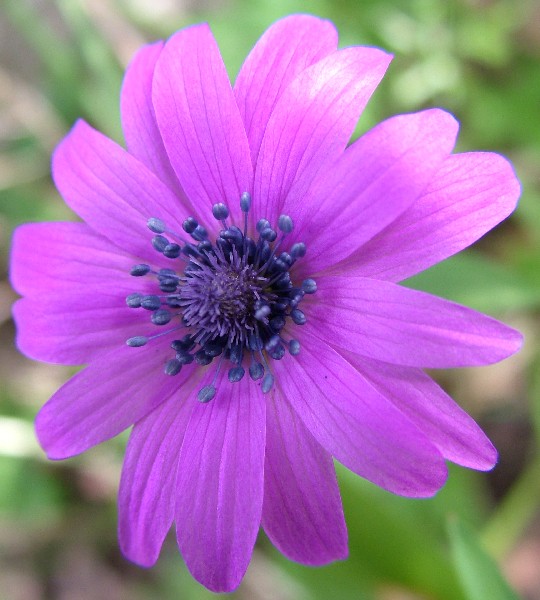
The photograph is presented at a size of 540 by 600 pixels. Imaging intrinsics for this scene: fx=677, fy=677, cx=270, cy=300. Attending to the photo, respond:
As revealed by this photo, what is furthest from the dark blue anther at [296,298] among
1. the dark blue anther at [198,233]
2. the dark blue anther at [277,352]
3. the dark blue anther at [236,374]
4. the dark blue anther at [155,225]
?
the dark blue anther at [155,225]

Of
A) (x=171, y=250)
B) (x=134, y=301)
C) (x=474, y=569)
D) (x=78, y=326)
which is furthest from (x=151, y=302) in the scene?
(x=474, y=569)

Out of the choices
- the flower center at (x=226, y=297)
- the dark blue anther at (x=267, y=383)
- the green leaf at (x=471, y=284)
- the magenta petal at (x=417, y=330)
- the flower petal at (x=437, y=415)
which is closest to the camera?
the magenta petal at (x=417, y=330)

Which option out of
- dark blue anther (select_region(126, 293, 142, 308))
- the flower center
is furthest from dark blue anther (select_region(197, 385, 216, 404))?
dark blue anther (select_region(126, 293, 142, 308))

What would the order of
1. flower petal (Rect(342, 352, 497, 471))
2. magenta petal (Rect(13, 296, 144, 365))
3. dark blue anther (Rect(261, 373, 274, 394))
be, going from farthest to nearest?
magenta petal (Rect(13, 296, 144, 365)) → dark blue anther (Rect(261, 373, 274, 394)) → flower petal (Rect(342, 352, 497, 471))

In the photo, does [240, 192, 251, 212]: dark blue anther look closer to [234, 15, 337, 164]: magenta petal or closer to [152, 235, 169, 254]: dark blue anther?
[234, 15, 337, 164]: magenta petal

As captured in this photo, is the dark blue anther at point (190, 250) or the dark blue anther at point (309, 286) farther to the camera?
the dark blue anther at point (190, 250)

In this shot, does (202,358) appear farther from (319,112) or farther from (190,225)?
(319,112)

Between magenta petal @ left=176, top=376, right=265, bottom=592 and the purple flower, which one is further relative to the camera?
magenta petal @ left=176, top=376, right=265, bottom=592

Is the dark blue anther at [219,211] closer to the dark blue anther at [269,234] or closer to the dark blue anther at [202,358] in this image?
the dark blue anther at [269,234]
